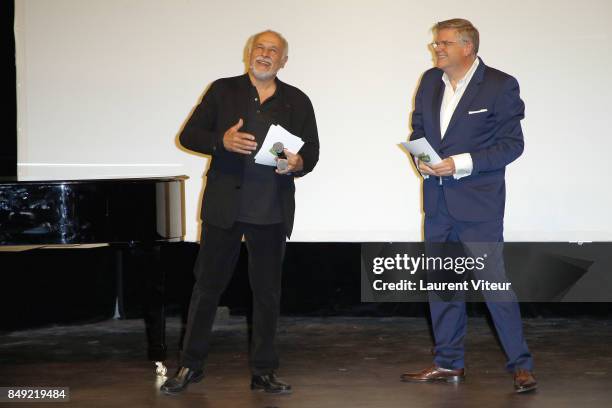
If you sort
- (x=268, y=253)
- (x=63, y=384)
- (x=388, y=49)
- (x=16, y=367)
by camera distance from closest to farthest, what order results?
(x=268, y=253)
(x=63, y=384)
(x=16, y=367)
(x=388, y=49)

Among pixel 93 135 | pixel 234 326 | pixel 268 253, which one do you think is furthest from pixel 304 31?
pixel 268 253

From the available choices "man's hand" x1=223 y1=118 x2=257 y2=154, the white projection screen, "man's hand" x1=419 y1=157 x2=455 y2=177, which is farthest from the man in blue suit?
the white projection screen

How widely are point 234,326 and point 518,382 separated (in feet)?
7.42

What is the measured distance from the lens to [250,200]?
140 inches

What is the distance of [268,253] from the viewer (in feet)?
11.8

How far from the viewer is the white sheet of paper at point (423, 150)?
3.56 m

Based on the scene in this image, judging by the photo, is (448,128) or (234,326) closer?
(448,128)

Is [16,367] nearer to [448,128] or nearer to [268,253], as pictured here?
[268,253]

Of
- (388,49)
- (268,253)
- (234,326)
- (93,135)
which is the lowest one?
(234,326)

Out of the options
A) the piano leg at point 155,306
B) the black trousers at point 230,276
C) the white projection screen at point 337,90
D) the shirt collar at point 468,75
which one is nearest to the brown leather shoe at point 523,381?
the black trousers at point 230,276

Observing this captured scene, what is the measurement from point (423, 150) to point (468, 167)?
0.20 meters

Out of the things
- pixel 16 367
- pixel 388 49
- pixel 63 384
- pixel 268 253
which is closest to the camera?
pixel 268 253

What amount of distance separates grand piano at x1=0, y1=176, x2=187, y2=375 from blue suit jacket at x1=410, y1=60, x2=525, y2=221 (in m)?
1.25

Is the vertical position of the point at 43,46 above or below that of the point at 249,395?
above
